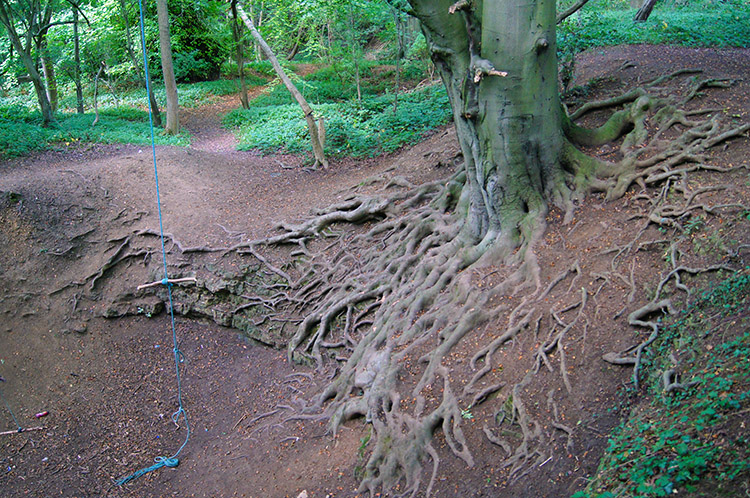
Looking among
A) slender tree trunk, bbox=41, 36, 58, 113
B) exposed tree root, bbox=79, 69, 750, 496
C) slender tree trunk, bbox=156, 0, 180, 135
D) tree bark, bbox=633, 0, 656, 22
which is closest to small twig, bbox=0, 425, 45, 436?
exposed tree root, bbox=79, 69, 750, 496

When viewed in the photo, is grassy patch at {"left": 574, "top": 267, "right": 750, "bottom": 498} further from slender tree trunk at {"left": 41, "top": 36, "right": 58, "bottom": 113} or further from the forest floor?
slender tree trunk at {"left": 41, "top": 36, "right": 58, "bottom": 113}

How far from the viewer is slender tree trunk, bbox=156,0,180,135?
45.3 feet

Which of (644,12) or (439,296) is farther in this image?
(644,12)

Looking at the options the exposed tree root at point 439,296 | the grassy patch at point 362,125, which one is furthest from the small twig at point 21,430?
the grassy patch at point 362,125

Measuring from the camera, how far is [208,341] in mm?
8625

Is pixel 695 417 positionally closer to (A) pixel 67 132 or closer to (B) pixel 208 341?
(B) pixel 208 341

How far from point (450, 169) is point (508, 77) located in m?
3.38

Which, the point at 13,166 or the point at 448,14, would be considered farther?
the point at 13,166

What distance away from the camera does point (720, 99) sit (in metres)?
6.40

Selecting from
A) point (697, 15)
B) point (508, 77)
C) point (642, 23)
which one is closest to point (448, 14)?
point (508, 77)

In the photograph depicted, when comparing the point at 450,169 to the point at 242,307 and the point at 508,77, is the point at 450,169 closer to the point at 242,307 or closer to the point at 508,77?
the point at 508,77

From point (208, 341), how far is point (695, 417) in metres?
7.23

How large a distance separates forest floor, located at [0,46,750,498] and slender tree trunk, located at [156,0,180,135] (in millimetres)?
2376

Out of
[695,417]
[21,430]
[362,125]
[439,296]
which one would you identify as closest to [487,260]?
[439,296]
